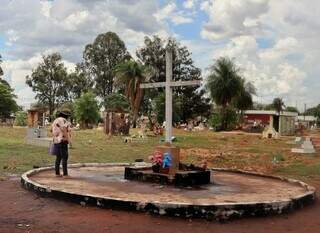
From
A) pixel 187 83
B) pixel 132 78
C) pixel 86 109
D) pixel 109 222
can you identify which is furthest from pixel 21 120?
pixel 109 222

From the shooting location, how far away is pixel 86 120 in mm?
55062

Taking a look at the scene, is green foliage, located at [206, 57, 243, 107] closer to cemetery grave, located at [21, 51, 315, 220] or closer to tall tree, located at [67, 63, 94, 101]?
tall tree, located at [67, 63, 94, 101]

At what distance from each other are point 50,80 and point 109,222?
76404 mm

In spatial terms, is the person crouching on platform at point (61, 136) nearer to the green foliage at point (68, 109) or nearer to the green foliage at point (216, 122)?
the green foliage at point (68, 109)

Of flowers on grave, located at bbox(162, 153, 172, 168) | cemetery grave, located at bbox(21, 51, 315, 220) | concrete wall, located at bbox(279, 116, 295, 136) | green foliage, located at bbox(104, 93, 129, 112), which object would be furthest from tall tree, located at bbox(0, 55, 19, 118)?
flowers on grave, located at bbox(162, 153, 172, 168)

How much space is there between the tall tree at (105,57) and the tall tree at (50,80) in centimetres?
604

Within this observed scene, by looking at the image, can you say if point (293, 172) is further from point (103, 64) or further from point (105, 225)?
point (103, 64)

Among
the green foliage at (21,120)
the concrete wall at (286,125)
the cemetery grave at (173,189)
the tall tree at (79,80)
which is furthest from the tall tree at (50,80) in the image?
the cemetery grave at (173,189)

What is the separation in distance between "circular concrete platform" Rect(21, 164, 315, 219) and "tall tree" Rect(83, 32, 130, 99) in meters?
63.6

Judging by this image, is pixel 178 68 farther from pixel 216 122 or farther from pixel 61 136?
pixel 61 136

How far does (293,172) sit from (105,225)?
10.2 meters

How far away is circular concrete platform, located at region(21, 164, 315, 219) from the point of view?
324 inches

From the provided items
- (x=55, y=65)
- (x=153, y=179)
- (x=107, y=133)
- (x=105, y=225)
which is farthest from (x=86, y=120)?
(x=105, y=225)

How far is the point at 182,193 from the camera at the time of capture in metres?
9.85
